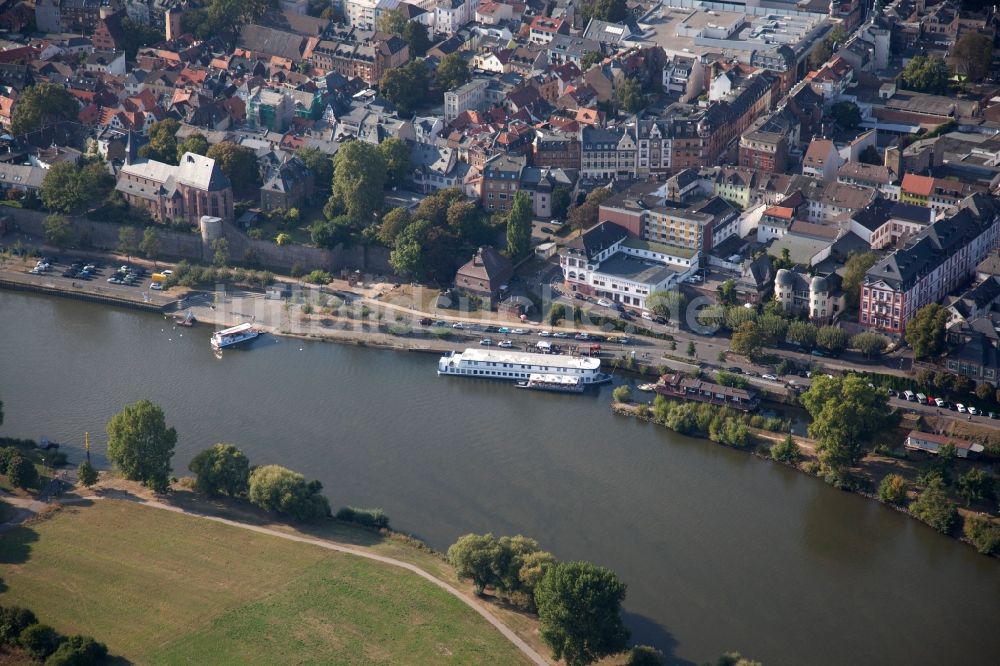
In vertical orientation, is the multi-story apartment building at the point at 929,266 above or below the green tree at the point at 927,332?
above

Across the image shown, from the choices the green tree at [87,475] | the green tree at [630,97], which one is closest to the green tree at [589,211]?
the green tree at [630,97]

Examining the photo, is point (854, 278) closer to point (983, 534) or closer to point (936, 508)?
point (936, 508)

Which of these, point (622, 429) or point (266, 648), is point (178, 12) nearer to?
point (622, 429)

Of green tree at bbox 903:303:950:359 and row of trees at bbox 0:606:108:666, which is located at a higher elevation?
green tree at bbox 903:303:950:359

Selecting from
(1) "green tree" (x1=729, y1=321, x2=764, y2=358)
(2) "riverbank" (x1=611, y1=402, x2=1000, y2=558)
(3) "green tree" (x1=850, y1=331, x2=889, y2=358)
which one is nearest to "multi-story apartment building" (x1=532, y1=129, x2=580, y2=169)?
Result: (1) "green tree" (x1=729, y1=321, x2=764, y2=358)

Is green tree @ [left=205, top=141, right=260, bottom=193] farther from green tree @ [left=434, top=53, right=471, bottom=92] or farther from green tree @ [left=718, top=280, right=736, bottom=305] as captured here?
green tree @ [left=718, top=280, right=736, bottom=305]

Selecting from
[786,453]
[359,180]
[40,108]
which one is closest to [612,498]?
[786,453]

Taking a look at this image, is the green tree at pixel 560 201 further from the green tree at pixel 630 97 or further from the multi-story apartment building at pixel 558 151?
the green tree at pixel 630 97
